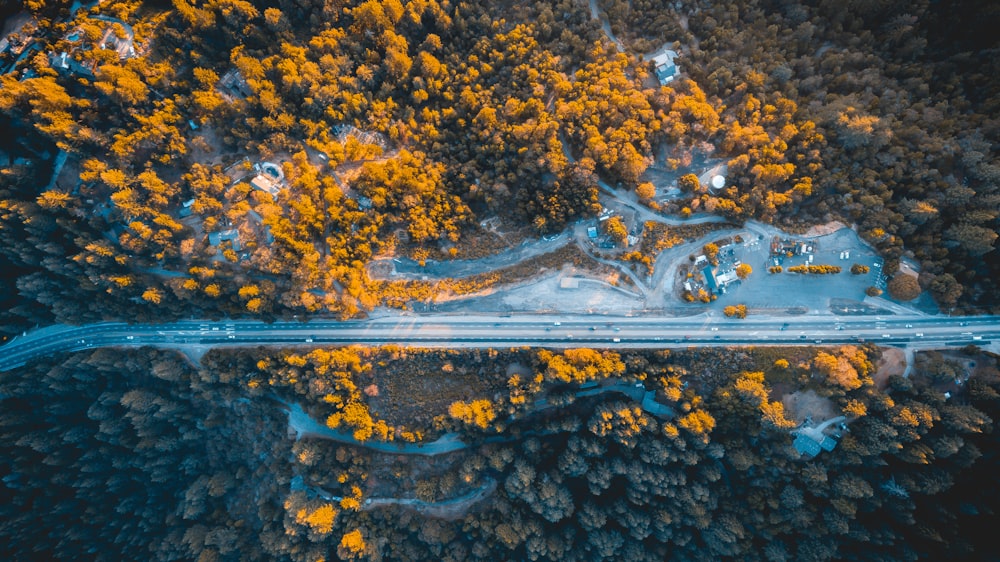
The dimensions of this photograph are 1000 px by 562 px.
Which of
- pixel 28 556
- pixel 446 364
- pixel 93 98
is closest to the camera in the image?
pixel 93 98

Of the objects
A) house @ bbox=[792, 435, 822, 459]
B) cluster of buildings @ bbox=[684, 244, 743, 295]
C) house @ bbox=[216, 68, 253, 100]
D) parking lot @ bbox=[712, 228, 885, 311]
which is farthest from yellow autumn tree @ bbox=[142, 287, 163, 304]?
house @ bbox=[792, 435, 822, 459]

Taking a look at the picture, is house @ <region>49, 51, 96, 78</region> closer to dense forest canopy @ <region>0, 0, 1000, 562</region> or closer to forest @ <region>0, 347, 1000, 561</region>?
dense forest canopy @ <region>0, 0, 1000, 562</region>

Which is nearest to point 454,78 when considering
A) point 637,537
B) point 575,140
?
point 575,140

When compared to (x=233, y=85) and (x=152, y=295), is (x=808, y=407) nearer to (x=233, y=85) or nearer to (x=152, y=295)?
(x=233, y=85)

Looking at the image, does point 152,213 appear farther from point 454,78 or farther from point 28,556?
point 28,556

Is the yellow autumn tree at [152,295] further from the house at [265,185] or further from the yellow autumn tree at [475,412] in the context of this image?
the yellow autumn tree at [475,412]
